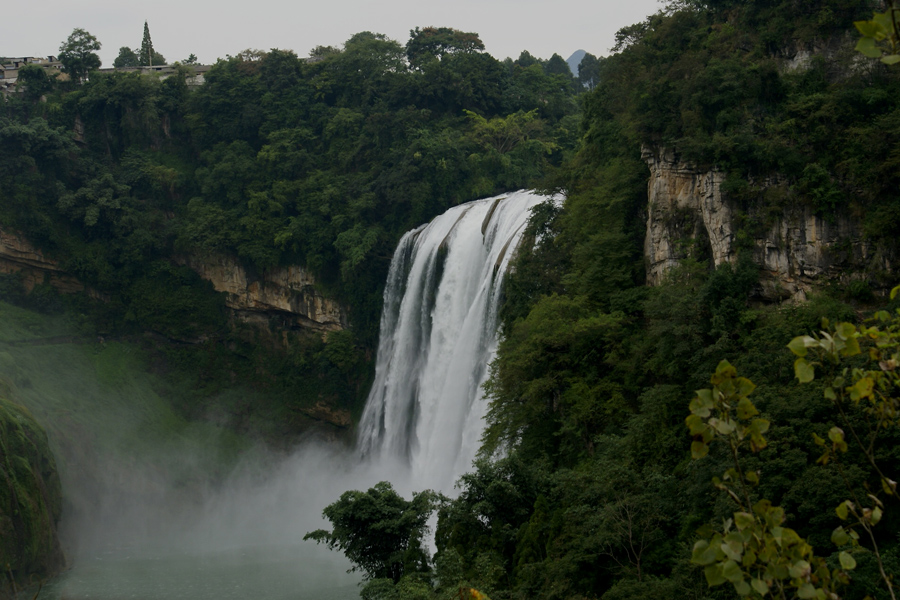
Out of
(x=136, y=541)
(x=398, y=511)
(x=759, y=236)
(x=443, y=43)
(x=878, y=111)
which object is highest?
(x=443, y=43)

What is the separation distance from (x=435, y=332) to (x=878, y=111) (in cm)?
1525

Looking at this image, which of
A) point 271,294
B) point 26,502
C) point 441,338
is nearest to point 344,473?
point 271,294

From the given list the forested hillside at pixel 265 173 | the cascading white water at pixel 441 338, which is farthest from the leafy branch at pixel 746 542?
the forested hillside at pixel 265 173

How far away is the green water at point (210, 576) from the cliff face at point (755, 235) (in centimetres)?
1331

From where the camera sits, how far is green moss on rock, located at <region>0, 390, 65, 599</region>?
24.4 metres

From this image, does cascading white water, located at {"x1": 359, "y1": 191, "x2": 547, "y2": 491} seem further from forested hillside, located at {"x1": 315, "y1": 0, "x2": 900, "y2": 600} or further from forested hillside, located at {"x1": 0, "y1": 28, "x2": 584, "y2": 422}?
forested hillside, located at {"x1": 0, "y1": 28, "x2": 584, "y2": 422}

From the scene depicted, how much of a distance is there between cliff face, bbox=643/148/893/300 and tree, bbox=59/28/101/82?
32.7 metres

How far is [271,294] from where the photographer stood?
36.6 meters

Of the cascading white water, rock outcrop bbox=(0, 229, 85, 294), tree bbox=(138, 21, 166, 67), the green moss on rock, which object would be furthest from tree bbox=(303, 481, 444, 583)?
tree bbox=(138, 21, 166, 67)

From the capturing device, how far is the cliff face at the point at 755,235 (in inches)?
599

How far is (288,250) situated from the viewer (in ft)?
117

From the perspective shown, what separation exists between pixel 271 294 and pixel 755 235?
961 inches

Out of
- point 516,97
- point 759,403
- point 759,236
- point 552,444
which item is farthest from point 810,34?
point 516,97

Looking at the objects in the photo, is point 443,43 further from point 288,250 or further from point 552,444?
point 552,444
